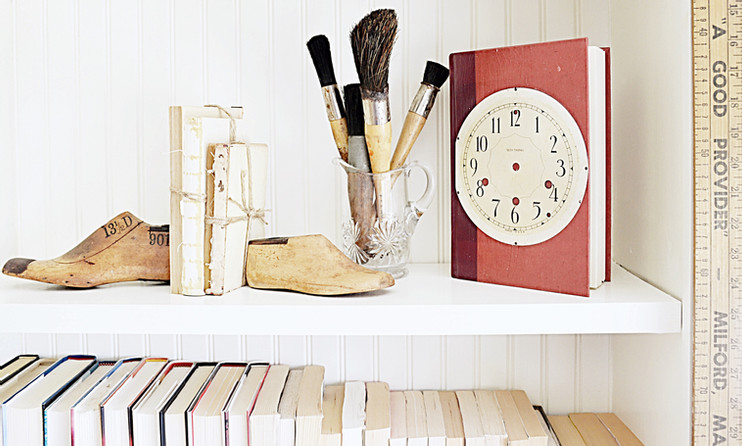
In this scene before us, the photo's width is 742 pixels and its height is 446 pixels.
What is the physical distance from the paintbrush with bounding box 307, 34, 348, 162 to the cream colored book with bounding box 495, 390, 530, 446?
410 millimetres

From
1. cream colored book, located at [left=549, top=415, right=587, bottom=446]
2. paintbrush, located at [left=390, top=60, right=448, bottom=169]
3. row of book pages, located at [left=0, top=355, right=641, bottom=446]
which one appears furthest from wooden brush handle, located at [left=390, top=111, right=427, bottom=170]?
cream colored book, located at [left=549, top=415, right=587, bottom=446]

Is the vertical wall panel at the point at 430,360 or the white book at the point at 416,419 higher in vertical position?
the vertical wall panel at the point at 430,360

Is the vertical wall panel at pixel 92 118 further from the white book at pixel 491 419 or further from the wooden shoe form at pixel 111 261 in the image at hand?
the white book at pixel 491 419

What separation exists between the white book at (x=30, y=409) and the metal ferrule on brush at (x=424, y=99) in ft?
1.94

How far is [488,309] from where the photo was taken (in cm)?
76

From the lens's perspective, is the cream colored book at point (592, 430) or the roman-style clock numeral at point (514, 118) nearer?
the roman-style clock numeral at point (514, 118)

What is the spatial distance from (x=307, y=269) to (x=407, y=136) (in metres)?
0.22

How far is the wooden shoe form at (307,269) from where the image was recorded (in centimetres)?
80

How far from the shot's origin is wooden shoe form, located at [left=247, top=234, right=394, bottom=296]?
796 millimetres

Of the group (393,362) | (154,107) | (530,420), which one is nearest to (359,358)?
(393,362)

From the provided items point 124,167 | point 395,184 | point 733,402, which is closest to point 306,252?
point 395,184

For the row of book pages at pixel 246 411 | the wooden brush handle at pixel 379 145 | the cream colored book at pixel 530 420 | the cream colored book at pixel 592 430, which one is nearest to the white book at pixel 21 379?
the row of book pages at pixel 246 411

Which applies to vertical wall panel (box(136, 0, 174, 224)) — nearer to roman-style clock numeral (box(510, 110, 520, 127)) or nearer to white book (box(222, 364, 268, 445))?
white book (box(222, 364, 268, 445))

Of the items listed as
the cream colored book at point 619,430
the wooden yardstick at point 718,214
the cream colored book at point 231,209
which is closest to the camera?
the wooden yardstick at point 718,214
